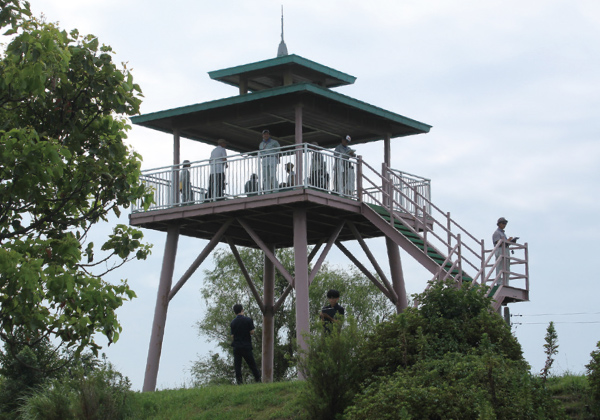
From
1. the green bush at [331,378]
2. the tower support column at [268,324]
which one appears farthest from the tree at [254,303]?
the green bush at [331,378]

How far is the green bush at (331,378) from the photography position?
56.6 ft

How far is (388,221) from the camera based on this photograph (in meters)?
26.2

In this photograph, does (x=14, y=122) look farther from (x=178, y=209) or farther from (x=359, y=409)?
(x=178, y=209)

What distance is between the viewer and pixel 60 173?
1508 cm

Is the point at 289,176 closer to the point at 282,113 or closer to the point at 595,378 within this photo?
the point at 282,113

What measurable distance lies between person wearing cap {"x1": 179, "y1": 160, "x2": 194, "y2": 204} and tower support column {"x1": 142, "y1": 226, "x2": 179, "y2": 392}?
49.1 inches

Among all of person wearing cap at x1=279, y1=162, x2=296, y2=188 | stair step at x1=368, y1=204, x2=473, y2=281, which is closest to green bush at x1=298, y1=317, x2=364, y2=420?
stair step at x1=368, y1=204, x2=473, y2=281

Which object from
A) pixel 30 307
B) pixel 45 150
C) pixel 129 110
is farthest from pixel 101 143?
pixel 30 307

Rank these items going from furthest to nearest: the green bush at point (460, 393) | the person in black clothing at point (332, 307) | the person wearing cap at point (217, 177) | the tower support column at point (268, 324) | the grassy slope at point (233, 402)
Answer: the tower support column at point (268, 324), the person wearing cap at point (217, 177), the person in black clothing at point (332, 307), the grassy slope at point (233, 402), the green bush at point (460, 393)

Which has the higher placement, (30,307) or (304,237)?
(304,237)

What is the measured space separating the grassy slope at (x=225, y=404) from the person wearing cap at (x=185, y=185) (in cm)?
600

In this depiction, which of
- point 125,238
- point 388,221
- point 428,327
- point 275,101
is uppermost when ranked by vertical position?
point 275,101

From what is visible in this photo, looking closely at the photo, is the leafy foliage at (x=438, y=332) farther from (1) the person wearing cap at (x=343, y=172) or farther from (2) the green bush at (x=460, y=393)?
(1) the person wearing cap at (x=343, y=172)

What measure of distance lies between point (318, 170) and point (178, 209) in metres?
4.02
